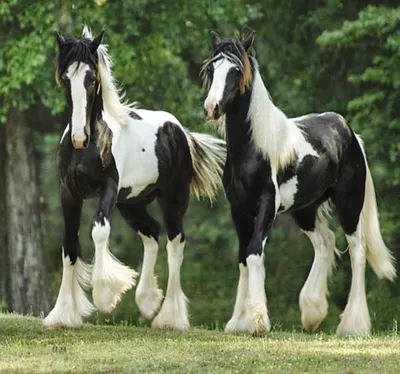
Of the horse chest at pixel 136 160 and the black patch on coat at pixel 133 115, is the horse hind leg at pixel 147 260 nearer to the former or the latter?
the horse chest at pixel 136 160

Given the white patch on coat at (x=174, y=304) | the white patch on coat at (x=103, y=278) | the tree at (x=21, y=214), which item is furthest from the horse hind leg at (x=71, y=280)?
the tree at (x=21, y=214)

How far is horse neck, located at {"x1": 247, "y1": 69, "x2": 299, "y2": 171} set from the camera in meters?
11.4

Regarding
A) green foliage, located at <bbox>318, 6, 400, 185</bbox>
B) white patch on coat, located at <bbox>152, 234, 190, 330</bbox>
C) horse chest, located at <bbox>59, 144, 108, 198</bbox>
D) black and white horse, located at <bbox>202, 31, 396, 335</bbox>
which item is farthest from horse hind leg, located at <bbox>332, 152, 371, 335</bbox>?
green foliage, located at <bbox>318, 6, 400, 185</bbox>

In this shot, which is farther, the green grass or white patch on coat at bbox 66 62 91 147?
white patch on coat at bbox 66 62 91 147

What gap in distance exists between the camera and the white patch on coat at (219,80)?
11070 mm

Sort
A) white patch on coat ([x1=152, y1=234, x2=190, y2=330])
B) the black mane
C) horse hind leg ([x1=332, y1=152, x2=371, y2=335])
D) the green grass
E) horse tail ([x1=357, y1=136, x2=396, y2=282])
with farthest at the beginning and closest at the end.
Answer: horse tail ([x1=357, y1=136, x2=396, y2=282]) → horse hind leg ([x1=332, y1=152, x2=371, y2=335]) → white patch on coat ([x1=152, y1=234, x2=190, y2=330]) → the black mane → the green grass

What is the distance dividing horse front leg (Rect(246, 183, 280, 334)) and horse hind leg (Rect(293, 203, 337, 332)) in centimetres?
134

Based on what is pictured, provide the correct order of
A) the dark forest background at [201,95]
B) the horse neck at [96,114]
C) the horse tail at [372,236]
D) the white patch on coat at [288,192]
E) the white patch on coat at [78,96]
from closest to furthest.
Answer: the white patch on coat at [78,96]
the horse neck at [96,114]
the white patch on coat at [288,192]
the horse tail at [372,236]
the dark forest background at [201,95]

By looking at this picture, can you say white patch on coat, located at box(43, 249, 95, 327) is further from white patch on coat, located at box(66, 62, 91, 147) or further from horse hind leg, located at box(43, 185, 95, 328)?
white patch on coat, located at box(66, 62, 91, 147)

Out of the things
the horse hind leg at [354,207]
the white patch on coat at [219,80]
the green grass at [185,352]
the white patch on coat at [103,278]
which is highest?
the white patch on coat at [219,80]

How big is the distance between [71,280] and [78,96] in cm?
161

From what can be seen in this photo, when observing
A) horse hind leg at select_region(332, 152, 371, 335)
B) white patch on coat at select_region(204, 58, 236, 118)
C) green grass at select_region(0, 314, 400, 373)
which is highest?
white patch on coat at select_region(204, 58, 236, 118)

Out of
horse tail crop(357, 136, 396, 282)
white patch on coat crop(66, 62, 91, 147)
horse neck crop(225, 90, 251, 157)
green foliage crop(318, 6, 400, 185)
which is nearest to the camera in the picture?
white patch on coat crop(66, 62, 91, 147)

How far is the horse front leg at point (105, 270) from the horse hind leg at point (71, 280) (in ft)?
0.87
